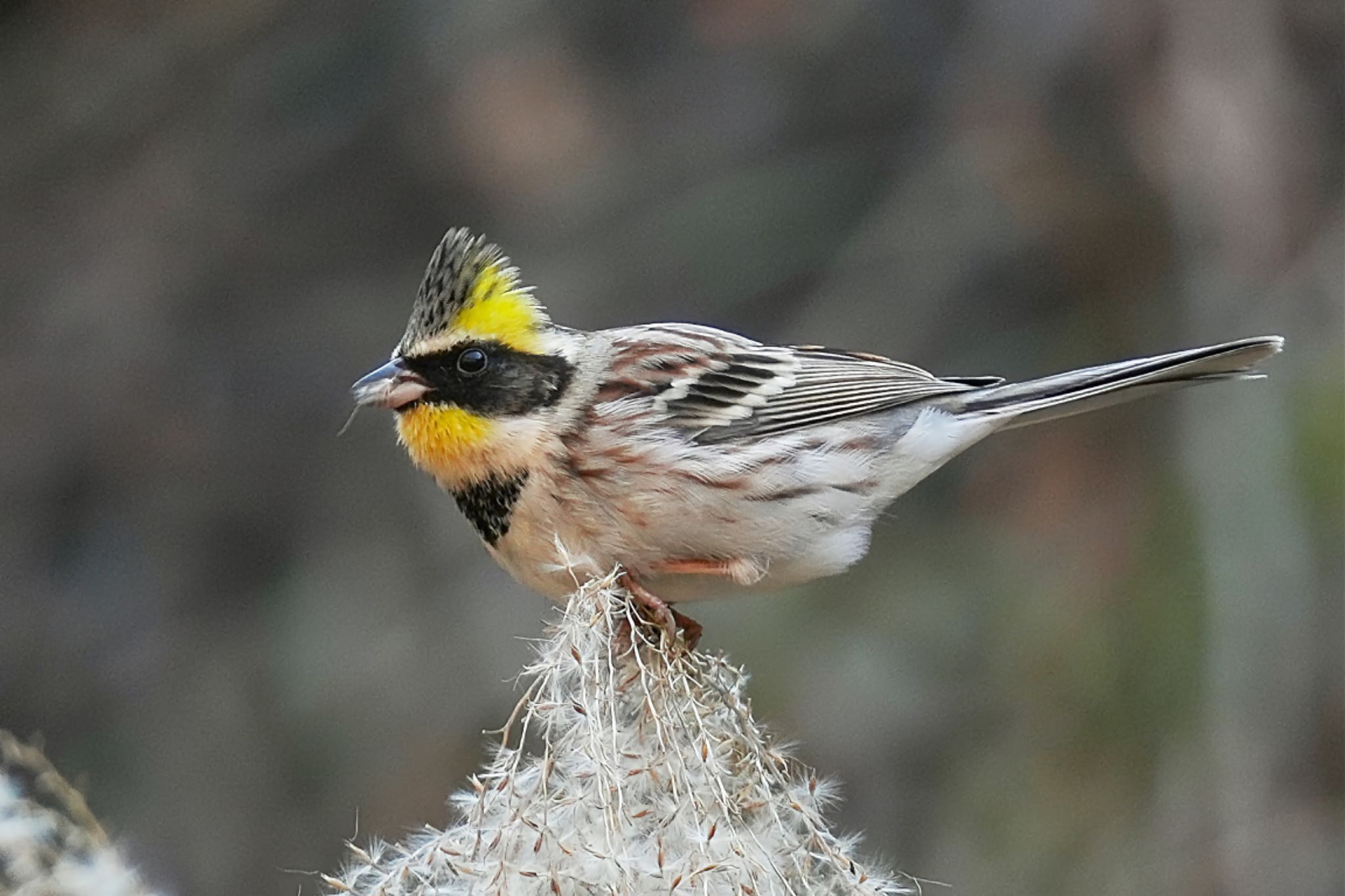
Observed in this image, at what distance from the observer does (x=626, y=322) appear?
24.1ft

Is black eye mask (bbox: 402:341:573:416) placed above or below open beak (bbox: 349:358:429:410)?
above

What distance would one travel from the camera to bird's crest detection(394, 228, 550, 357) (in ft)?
Answer: 11.9

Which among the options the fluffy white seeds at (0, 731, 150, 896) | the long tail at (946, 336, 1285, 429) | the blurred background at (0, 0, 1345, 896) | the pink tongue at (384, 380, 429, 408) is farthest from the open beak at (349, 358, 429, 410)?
the blurred background at (0, 0, 1345, 896)

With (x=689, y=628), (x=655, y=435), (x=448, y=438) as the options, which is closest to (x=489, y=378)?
(x=448, y=438)

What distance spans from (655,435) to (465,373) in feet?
1.58

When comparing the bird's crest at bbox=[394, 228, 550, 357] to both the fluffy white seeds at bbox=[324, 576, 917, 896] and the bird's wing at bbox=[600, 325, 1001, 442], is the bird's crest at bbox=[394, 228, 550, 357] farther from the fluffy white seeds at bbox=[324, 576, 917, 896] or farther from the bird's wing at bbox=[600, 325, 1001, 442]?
the fluffy white seeds at bbox=[324, 576, 917, 896]

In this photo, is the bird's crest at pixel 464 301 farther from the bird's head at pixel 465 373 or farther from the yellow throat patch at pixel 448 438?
Answer: the yellow throat patch at pixel 448 438

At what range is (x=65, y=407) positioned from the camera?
7586 millimetres

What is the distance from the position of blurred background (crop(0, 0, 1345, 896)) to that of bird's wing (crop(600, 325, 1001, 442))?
2.45 metres

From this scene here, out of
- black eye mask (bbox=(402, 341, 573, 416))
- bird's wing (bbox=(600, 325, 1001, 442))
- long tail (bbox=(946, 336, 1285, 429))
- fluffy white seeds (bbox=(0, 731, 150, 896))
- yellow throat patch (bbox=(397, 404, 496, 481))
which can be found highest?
long tail (bbox=(946, 336, 1285, 429))

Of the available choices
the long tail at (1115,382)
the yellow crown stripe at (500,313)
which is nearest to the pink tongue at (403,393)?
the yellow crown stripe at (500,313)

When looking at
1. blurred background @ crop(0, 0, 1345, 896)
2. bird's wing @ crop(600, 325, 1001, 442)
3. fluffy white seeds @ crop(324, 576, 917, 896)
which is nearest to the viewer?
fluffy white seeds @ crop(324, 576, 917, 896)

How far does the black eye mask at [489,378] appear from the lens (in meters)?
3.67

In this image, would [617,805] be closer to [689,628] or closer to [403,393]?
[689,628]
